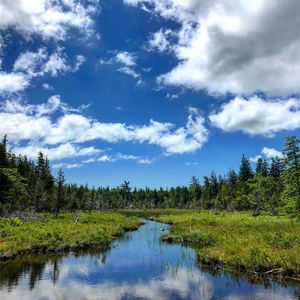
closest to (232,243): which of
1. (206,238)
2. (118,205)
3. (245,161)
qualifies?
(206,238)

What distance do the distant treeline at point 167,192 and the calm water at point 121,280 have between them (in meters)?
34.3

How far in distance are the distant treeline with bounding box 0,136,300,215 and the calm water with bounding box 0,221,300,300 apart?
1350 inches

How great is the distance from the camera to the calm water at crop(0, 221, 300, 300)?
1847 cm

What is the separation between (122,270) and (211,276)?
Result: 644cm

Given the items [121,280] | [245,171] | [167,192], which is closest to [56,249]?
[121,280]

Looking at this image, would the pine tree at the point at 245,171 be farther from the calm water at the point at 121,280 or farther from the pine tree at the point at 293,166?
the calm water at the point at 121,280

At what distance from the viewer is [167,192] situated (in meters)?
194

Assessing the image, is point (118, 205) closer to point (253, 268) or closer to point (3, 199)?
point (3, 199)

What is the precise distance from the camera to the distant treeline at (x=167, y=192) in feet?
200

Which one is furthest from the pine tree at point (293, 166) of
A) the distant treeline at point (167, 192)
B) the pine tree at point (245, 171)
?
the pine tree at point (245, 171)

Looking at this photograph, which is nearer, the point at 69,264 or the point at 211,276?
the point at 211,276

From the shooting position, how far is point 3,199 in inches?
2692

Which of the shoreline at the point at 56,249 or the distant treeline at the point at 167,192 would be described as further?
the distant treeline at the point at 167,192

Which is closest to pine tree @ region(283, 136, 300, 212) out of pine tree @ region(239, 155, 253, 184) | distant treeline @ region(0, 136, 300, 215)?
distant treeline @ region(0, 136, 300, 215)
